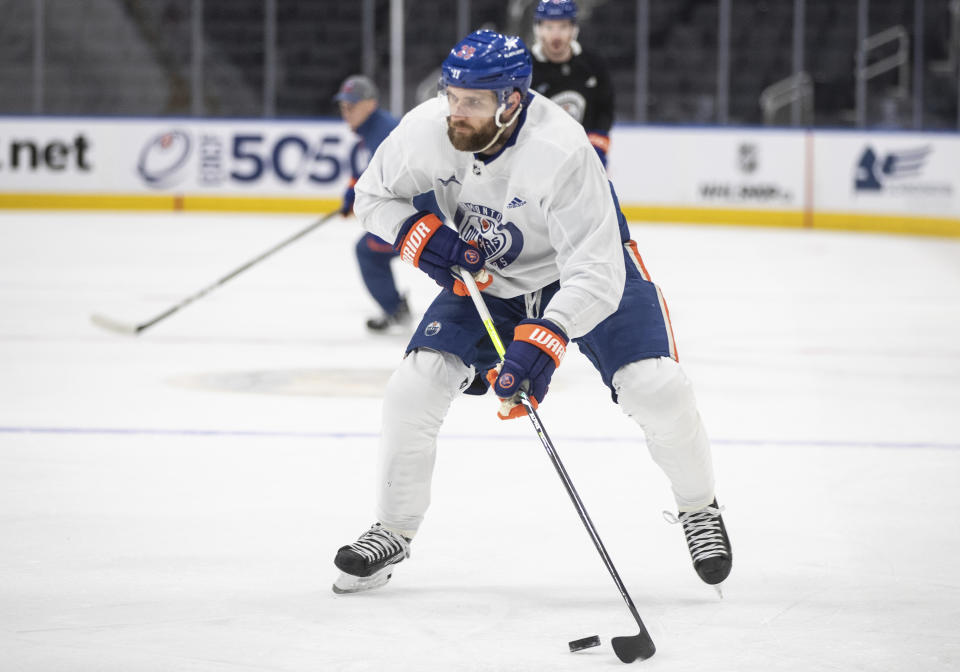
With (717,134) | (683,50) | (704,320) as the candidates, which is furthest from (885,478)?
(683,50)

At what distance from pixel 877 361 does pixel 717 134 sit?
7.29 meters

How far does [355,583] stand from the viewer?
111 inches

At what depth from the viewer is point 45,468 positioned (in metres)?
3.86

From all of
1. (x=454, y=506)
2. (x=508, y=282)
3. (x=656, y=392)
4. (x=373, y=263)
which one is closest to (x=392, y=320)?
(x=373, y=263)

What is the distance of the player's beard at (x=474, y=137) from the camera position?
2.67 metres

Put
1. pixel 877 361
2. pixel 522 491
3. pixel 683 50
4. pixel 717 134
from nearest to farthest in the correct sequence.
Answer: pixel 522 491, pixel 877 361, pixel 717 134, pixel 683 50

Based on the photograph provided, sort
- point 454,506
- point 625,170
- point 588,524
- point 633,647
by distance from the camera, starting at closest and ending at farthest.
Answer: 1. point 633,647
2. point 588,524
3. point 454,506
4. point 625,170

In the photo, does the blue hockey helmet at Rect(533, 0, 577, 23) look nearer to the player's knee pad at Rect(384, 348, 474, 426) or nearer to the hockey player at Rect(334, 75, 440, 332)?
the hockey player at Rect(334, 75, 440, 332)

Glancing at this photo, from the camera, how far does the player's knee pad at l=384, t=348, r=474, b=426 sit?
280 cm

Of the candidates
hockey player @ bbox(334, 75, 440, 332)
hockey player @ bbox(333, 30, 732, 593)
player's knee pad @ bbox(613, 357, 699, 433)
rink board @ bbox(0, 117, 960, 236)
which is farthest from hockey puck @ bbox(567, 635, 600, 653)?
rink board @ bbox(0, 117, 960, 236)

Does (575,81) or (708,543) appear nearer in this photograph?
(708,543)

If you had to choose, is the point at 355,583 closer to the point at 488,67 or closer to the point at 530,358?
the point at 530,358

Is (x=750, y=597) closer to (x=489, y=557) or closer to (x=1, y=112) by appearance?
(x=489, y=557)

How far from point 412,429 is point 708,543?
62 centimetres
